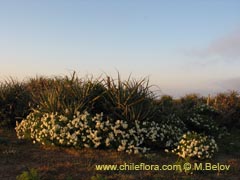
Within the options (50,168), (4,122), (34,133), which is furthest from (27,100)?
(50,168)

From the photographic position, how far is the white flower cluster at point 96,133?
32.5 feet

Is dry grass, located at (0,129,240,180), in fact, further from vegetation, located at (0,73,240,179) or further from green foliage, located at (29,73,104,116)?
green foliage, located at (29,73,104,116)

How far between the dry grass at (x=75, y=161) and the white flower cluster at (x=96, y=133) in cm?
22

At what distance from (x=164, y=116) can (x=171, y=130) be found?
0.83m

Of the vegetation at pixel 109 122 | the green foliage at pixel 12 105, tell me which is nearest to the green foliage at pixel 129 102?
the vegetation at pixel 109 122

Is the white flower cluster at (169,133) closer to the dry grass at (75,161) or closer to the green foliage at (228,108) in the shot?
the dry grass at (75,161)

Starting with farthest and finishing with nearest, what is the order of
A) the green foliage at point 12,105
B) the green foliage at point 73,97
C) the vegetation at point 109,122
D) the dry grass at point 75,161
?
1. the green foliage at point 12,105
2. the green foliage at point 73,97
3. the vegetation at point 109,122
4. the dry grass at point 75,161

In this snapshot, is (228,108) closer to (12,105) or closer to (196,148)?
(196,148)

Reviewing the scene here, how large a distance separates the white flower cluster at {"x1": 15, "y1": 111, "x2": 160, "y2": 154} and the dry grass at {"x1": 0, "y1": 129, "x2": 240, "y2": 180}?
224mm

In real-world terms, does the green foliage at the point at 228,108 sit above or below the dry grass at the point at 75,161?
above

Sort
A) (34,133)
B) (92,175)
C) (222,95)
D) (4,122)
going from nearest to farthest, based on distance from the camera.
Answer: (92,175) < (34,133) < (4,122) < (222,95)

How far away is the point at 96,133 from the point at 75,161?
1.15 m

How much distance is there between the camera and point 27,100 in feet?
47.5

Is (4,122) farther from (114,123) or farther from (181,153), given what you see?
(181,153)
